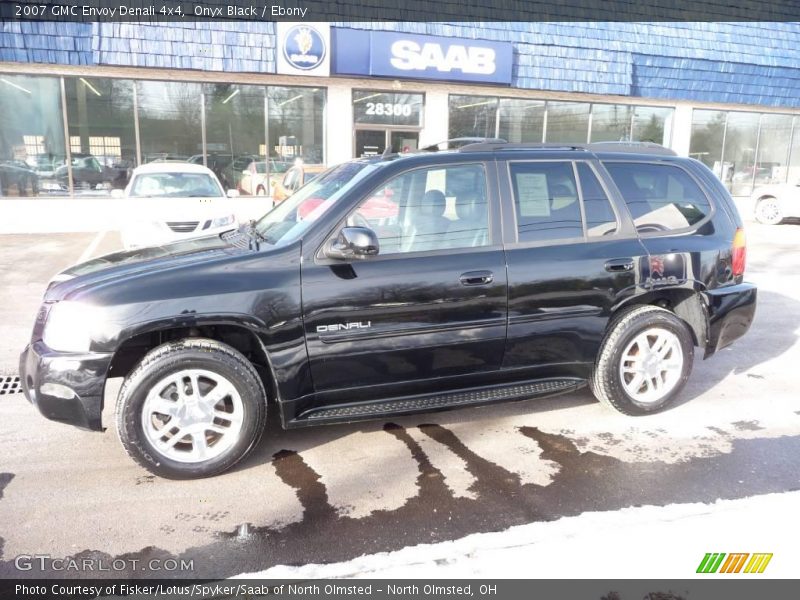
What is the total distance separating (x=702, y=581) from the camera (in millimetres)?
2656

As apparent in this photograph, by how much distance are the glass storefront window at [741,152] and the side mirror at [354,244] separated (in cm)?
1984

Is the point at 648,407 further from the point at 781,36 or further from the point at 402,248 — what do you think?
the point at 781,36

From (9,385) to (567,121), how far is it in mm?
16014

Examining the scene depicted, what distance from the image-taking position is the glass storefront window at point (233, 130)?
1457 cm

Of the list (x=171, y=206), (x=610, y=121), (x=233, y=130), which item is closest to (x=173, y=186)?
(x=171, y=206)

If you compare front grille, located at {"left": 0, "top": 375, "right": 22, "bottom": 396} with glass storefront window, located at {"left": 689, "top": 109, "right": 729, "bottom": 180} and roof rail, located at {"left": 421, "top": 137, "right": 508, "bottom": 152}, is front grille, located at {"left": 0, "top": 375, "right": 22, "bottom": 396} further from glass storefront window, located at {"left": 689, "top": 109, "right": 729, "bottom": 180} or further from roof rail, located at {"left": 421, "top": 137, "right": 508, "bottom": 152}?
glass storefront window, located at {"left": 689, "top": 109, "right": 729, "bottom": 180}

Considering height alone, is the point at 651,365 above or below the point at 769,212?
below

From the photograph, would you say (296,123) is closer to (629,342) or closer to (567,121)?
(567,121)

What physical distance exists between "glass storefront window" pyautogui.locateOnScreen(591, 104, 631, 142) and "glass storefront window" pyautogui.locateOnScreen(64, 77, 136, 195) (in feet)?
40.5

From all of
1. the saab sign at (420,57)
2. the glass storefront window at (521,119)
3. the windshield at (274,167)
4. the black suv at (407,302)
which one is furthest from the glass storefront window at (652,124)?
the black suv at (407,302)

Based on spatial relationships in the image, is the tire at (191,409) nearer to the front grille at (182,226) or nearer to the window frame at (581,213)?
the window frame at (581,213)

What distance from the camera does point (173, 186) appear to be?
1032cm

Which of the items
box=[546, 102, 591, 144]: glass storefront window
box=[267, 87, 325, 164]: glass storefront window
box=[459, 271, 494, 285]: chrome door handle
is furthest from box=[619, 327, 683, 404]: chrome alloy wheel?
box=[546, 102, 591, 144]: glass storefront window

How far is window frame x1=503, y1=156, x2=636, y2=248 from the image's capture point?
157 inches
